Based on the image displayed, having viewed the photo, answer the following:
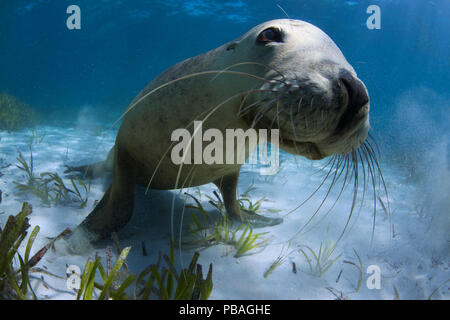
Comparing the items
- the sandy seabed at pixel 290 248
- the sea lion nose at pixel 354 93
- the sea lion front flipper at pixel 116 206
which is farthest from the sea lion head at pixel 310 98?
the sea lion front flipper at pixel 116 206

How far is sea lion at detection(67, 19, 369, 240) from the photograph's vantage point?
4.20 feet

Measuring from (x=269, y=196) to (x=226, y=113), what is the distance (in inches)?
105

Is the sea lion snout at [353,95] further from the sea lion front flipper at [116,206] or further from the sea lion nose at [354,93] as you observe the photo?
the sea lion front flipper at [116,206]

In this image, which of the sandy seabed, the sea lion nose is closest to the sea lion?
the sea lion nose

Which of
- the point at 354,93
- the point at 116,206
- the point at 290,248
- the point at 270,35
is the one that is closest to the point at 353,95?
the point at 354,93

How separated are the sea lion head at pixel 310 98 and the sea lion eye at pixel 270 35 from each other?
0.05 ft

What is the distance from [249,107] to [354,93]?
0.55 meters

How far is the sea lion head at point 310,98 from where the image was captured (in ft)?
4.10

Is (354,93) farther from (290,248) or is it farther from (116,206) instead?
(116,206)

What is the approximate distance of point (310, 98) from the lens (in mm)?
1257

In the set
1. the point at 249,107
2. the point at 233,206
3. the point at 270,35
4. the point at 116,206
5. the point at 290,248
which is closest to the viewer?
the point at 249,107

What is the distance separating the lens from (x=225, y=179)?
2.98 m

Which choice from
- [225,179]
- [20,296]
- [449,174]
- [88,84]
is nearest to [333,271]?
[225,179]

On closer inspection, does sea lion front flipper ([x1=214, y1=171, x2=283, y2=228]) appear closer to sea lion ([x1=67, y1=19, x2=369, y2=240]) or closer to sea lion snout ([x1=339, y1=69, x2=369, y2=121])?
sea lion ([x1=67, y1=19, x2=369, y2=240])
